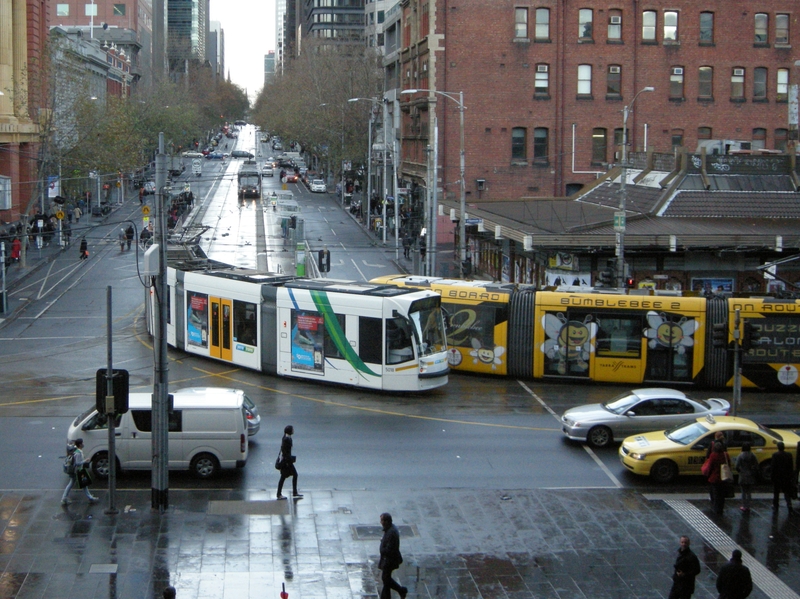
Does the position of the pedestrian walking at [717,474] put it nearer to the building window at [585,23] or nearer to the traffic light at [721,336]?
the traffic light at [721,336]

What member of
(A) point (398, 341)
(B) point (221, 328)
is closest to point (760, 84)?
(B) point (221, 328)

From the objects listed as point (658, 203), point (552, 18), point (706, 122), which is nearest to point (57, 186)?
point (552, 18)

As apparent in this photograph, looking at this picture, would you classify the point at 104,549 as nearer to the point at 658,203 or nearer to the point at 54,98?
the point at 658,203

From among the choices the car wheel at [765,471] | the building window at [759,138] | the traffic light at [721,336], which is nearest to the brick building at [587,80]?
the building window at [759,138]

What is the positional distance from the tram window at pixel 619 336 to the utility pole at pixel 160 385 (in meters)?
13.5

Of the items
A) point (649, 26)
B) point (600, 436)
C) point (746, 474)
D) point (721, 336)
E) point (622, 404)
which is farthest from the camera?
point (649, 26)

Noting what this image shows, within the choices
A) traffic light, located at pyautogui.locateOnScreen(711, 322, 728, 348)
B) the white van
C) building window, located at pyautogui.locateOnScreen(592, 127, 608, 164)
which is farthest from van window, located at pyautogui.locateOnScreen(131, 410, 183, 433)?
building window, located at pyautogui.locateOnScreen(592, 127, 608, 164)

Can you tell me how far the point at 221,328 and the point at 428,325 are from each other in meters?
6.86

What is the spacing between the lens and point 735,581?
1205cm

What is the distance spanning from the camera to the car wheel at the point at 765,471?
62.1ft

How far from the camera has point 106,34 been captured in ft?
408

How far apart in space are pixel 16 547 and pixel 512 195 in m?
49.1

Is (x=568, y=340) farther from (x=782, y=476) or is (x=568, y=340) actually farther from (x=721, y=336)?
(x=782, y=476)

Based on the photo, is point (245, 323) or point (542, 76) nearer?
point (245, 323)
